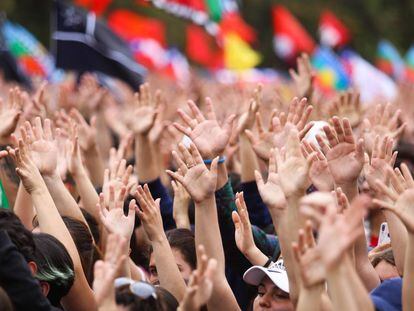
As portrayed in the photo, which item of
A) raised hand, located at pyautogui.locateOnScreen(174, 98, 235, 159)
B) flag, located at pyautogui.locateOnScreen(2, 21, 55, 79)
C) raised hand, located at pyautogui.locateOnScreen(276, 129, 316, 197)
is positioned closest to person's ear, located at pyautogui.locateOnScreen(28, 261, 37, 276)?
raised hand, located at pyautogui.locateOnScreen(276, 129, 316, 197)

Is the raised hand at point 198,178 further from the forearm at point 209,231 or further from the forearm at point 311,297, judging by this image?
the forearm at point 311,297

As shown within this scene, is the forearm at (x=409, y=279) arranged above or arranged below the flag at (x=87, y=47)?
above

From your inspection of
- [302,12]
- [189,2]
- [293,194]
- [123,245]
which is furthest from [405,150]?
[302,12]

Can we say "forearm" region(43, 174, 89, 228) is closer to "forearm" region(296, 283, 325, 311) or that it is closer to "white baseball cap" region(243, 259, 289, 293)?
"white baseball cap" region(243, 259, 289, 293)

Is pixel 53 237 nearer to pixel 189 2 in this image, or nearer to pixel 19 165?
pixel 19 165

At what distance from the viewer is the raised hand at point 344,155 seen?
4.81 meters

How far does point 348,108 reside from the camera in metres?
8.16

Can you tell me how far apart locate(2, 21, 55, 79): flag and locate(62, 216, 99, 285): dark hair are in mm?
9314

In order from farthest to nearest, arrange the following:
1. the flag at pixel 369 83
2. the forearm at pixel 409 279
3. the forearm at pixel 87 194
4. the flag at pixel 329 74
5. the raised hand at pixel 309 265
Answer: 1. the flag at pixel 329 74
2. the flag at pixel 369 83
3. the forearm at pixel 87 194
4. the forearm at pixel 409 279
5. the raised hand at pixel 309 265

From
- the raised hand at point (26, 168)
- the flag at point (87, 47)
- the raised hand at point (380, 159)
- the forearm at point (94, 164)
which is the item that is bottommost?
the flag at point (87, 47)

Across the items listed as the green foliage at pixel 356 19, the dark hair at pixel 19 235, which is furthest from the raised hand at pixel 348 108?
the green foliage at pixel 356 19

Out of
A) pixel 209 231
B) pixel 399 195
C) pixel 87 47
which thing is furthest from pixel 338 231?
pixel 87 47

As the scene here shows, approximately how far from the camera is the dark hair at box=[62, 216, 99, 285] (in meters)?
5.21

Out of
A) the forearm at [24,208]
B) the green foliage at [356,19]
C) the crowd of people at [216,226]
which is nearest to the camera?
the crowd of people at [216,226]
